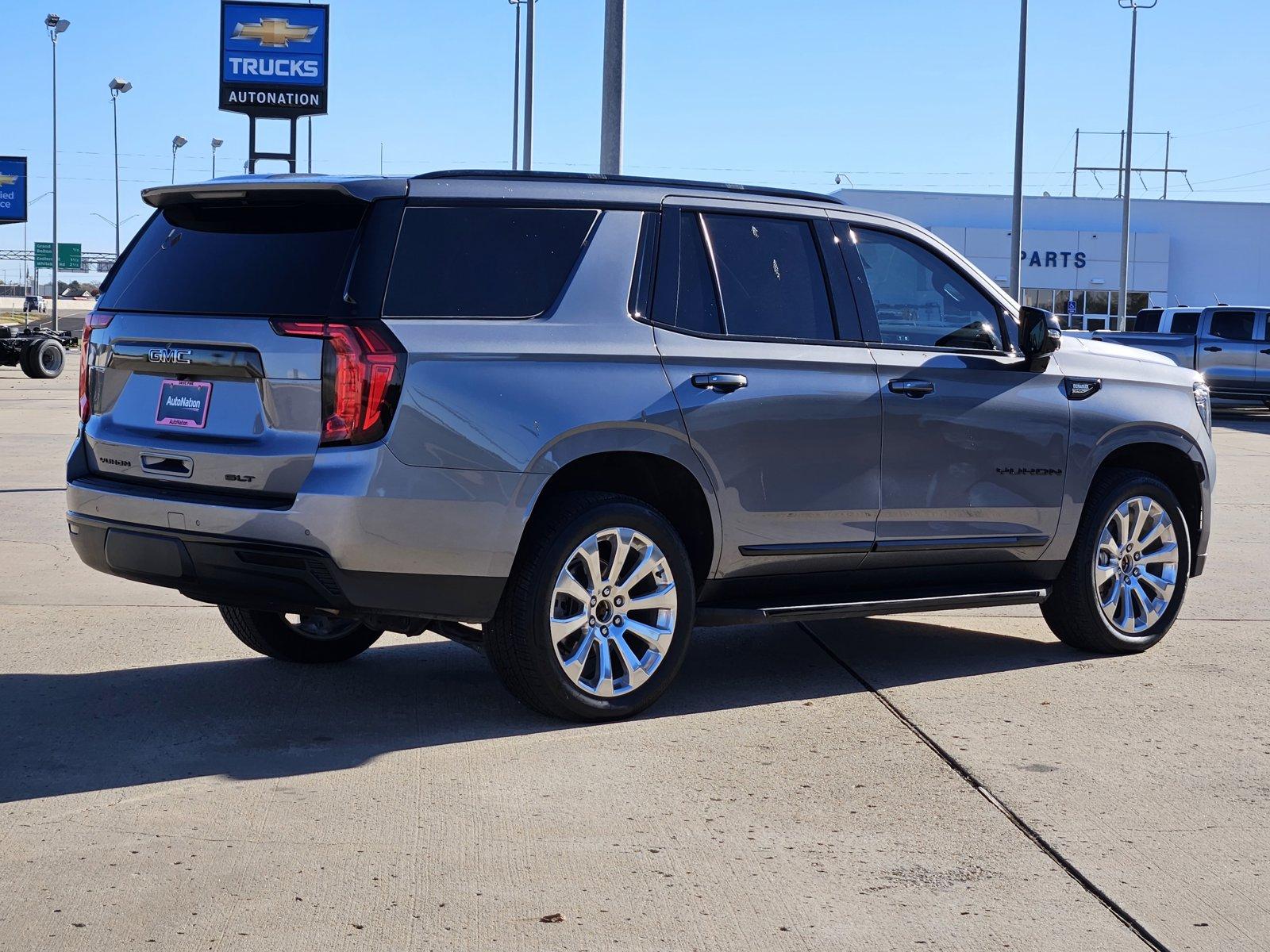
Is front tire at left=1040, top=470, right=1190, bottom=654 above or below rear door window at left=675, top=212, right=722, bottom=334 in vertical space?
below

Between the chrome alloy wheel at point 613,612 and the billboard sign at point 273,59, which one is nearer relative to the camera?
the chrome alloy wheel at point 613,612

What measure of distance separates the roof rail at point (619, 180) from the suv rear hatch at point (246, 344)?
1.18 ft

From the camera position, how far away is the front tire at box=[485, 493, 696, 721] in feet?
18.5

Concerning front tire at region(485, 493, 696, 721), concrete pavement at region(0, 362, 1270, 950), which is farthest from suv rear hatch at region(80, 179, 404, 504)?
concrete pavement at region(0, 362, 1270, 950)

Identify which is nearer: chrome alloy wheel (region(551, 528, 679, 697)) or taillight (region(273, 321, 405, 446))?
taillight (region(273, 321, 405, 446))

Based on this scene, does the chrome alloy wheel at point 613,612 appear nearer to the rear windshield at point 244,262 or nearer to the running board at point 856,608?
the running board at point 856,608

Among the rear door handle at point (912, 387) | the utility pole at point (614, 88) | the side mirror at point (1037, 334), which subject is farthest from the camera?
the utility pole at point (614, 88)

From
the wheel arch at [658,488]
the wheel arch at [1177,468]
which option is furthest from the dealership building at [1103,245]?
the wheel arch at [658,488]

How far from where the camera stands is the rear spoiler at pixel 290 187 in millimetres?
5457

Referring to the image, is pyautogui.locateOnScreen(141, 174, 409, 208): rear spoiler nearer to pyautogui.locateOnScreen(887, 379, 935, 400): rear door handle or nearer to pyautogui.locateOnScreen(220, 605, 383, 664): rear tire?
pyautogui.locateOnScreen(220, 605, 383, 664): rear tire

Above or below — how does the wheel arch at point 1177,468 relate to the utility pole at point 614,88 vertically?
below

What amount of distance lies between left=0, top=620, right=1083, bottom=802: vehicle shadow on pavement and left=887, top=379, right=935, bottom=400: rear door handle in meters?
1.25

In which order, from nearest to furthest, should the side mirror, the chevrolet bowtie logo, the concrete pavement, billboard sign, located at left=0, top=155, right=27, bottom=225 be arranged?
the concrete pavement, the side mirror, the chevrolet bowtie logo, billboard sign, located at left=0, top=155, right=27, bottom=225

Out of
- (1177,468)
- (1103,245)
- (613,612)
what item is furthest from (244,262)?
(1103,245)
